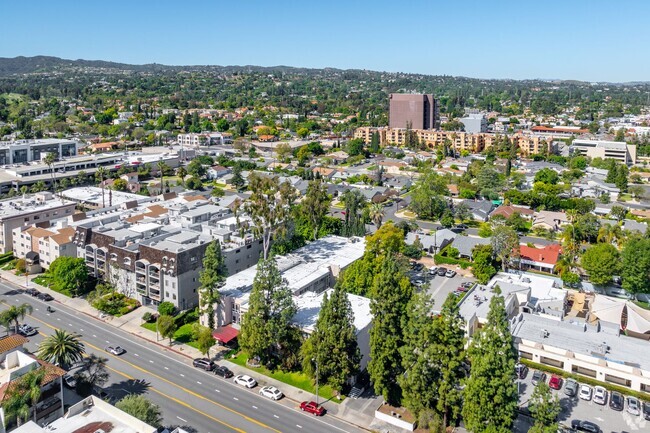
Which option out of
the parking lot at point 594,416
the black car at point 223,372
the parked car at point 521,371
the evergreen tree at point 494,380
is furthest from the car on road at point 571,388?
the black car at point 223,372

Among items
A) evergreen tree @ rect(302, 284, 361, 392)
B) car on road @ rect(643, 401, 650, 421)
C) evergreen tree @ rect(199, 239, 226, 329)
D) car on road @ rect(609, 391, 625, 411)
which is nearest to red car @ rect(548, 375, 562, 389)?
car on road @ rect(609, 391, 625, 411)

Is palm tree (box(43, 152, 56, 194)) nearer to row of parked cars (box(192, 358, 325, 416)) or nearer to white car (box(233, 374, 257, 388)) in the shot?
row of parked cars (box(192, 358, 325, 416))

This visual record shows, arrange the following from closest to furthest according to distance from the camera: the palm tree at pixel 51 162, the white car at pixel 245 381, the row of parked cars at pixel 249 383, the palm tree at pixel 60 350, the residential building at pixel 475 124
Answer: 1. the row of parked cars at pixel 249 383
2. the palm tree at pixel 60 350
3. the white car at pixel 245 381
4. the palm tree at pixel 51 162
5. the residential building at pixel 475 124

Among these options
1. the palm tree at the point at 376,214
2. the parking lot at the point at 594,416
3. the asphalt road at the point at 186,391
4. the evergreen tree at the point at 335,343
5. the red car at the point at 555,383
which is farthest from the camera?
the palm tree at the point at 376,214

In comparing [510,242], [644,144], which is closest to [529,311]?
[510,242]

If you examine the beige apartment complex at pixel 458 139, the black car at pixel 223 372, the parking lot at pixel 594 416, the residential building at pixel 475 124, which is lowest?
the parking lot at pixel 594 416

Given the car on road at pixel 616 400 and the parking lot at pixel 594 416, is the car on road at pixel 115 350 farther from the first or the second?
the car on road at pixel 616 400

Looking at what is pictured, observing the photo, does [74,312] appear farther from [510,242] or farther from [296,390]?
[510,242]
